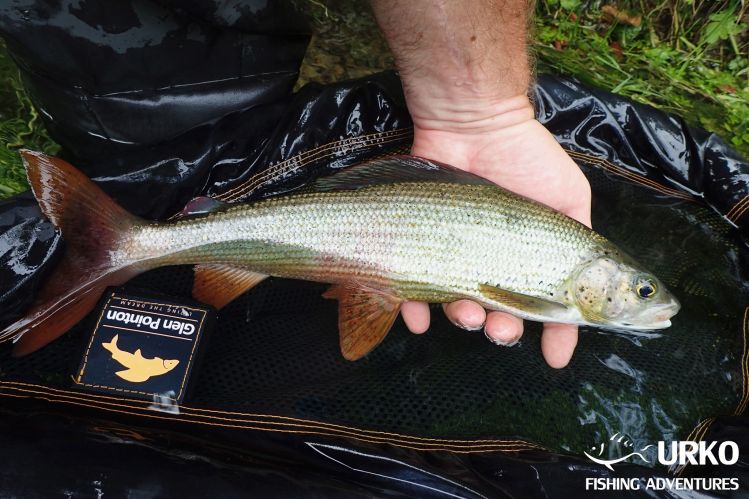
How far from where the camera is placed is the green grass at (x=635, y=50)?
3559 mm

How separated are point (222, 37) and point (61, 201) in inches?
39.9

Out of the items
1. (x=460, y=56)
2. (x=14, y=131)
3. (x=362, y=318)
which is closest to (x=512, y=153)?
(x=460, y=56)

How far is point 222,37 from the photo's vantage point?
2.49 metres

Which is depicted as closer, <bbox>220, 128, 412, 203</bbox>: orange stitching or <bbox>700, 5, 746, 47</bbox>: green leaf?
<bbox>220, 128, 412, 203</bbox>: orange stitching

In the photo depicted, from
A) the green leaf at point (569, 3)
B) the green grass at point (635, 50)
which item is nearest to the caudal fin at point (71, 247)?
the green grass at point (635, 50)

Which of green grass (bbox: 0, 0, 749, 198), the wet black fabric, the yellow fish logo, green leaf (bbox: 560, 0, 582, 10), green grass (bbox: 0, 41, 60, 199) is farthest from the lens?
green leaf (bbox: 560, 0, 582, 10)

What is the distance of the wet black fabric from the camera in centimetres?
181

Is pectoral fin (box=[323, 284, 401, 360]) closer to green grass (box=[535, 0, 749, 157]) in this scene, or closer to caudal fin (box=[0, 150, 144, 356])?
→ caudal fin (box=[0, 150, 144, 356])

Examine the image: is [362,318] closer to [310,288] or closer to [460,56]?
[310,288]

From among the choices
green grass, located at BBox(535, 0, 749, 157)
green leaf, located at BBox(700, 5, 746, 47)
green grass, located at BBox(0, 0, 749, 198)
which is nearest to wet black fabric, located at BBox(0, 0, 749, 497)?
green grass, located at BBox(0, 0, 749, 198)

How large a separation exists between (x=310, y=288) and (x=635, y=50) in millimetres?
3053

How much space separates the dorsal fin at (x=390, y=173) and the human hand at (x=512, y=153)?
23 centimetres

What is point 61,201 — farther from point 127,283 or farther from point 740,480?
point 740,480

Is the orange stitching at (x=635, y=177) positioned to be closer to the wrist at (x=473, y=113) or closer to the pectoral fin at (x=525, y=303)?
the wrist at (x=473, y=113)
